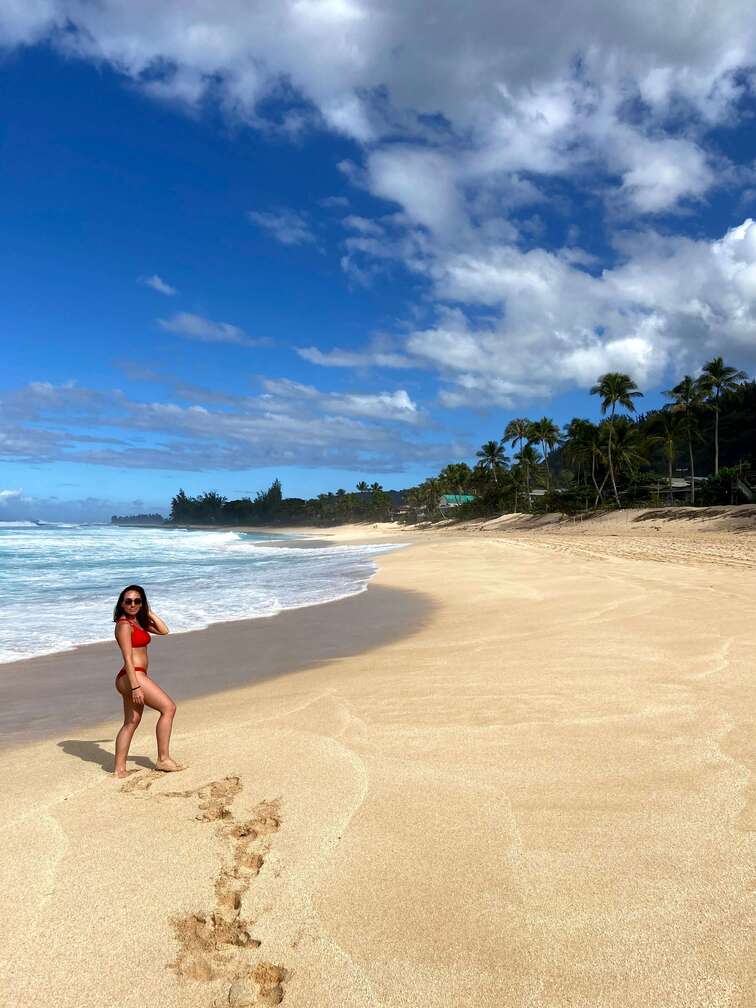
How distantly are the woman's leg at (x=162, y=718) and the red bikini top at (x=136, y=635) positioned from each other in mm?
235

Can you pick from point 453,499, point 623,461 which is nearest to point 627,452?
point 623,461

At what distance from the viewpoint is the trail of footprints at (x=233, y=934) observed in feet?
6.84

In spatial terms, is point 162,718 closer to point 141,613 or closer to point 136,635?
point 136,635

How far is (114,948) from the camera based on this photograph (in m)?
2.30

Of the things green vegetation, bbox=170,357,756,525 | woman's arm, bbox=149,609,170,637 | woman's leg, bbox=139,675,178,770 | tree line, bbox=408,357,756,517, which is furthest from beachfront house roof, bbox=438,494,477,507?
woman's leg, bbox=139,675,178,770

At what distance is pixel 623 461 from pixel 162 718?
2300 inches

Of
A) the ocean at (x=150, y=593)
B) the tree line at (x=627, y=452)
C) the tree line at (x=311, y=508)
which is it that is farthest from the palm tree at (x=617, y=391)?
the tree line at (x=311, y=508)

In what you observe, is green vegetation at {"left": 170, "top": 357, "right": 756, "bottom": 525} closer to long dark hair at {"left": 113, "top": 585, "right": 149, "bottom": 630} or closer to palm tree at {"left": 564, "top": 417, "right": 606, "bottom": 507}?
palm tree at {"left": 564, "top": 417, "right": 606, "bottom": 507}

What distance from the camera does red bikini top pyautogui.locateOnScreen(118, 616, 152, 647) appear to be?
407 cm

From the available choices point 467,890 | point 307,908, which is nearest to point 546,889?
point 467,890

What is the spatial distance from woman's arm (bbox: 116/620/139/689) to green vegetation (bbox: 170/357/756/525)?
4641 centimetres

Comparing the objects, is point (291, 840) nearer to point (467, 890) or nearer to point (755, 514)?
point (467, 890)

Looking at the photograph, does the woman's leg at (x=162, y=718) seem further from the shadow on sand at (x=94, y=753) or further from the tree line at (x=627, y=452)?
the tree line at (x=627, y=452)

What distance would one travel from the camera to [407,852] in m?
2.88
